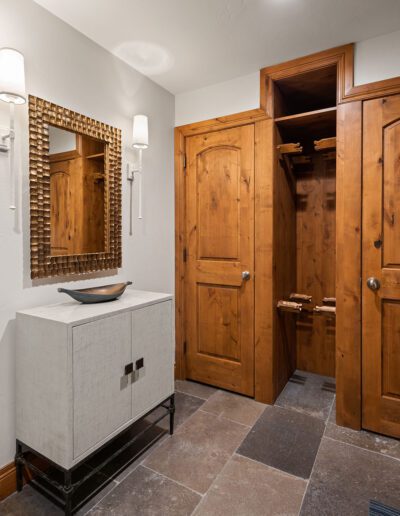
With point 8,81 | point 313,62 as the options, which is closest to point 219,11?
point 313,62

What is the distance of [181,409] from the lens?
2359 millimetres

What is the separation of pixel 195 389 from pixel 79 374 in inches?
56.0

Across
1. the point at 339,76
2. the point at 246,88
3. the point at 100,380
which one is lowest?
the point at 100,380

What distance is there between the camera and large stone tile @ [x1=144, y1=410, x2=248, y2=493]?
1.71 m

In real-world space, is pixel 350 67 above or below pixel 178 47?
below

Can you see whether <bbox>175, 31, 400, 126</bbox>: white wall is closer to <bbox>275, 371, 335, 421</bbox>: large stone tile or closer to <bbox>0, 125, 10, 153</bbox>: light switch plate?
<bbox>0, 125, 10, 153</bbox>: light switch plate

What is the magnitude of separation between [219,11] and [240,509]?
2511mm

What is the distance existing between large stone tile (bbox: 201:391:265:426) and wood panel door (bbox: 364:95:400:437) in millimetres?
738

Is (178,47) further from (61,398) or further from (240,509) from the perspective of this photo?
(240,509)

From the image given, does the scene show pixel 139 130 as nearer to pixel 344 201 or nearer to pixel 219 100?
pixel 219 100

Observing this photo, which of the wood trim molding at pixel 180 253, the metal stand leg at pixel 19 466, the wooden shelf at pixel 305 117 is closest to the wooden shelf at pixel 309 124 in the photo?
the wooden shelf at pixel 305 117

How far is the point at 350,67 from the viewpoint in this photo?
2.06 metres

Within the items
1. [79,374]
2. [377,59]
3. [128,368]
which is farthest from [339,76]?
[79,374]

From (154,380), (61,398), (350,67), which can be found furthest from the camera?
(350,67)
